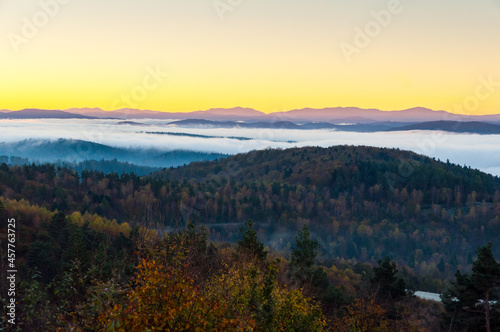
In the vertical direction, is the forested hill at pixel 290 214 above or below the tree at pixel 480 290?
below

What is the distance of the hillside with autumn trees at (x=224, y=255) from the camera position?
12.2m

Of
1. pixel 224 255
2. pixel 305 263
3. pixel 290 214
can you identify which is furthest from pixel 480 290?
pixel 290 214

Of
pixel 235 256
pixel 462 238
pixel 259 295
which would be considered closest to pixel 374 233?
pixel 462 238

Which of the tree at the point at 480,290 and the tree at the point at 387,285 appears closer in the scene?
the tree at the point at 480,290

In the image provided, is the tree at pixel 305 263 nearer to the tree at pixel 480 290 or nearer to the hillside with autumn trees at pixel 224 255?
the hillside with autumn trees at pixel 224 255

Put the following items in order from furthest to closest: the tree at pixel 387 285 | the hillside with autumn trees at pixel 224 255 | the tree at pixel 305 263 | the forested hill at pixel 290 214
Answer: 1. the forested hill at pixel 290 214
2. the tree at pixel 387 285
3. the tree at pixel 305 263
4. the hillside with autumn trees at pixel 224 255

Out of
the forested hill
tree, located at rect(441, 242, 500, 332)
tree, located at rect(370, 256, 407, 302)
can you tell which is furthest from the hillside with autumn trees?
the forested hill

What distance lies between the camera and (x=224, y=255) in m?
48.8

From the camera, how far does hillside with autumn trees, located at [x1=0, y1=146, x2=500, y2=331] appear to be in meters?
12.2

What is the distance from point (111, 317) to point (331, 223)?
575 feet

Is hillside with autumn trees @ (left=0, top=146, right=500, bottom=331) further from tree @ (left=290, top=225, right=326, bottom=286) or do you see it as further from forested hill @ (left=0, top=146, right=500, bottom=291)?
forested hill @ (left=0, top=146, right=500, bottom=291)

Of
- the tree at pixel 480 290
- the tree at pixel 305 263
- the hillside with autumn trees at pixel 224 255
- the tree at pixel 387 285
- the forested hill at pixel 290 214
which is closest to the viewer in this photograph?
the hillside with autumn trees at pixel 224 255

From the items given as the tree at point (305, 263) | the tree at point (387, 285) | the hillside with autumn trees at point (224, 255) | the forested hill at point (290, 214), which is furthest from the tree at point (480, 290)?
the forested hill at point (290, 214)

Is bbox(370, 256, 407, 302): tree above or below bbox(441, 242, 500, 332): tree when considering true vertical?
below
